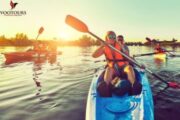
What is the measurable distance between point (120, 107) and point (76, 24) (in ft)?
8.98

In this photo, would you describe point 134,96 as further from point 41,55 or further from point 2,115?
point 41,55

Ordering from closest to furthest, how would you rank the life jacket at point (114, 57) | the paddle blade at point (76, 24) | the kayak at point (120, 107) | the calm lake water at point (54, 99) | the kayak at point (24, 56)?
the kayak at point (120, 107)
the paddle blade at point (76, 24)
the calm lake water at point (54, 99)
the life jacket at point (114, 57)
the kayak at point (24, 56)

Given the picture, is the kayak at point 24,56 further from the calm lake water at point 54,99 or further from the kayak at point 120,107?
the kayak at point 120,107

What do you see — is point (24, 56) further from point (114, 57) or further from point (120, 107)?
point (120, 107)

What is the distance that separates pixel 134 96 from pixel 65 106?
279cm

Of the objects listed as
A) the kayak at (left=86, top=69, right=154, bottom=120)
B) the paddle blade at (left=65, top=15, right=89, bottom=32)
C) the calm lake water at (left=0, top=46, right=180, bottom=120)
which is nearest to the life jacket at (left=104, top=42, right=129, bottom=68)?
the paddle blade at (left=65, top=15, right=89, bottom=32)

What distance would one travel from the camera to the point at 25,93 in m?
10.5

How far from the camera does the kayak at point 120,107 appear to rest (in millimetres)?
5854

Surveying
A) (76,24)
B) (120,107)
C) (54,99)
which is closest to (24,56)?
(54,99)

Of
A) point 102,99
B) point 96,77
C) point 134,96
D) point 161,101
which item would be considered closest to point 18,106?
point 96,77

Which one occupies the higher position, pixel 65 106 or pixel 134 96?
pixel 134 96

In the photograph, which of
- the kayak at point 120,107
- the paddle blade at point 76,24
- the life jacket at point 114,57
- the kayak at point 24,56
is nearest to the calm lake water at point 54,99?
the kayak at point 120,107

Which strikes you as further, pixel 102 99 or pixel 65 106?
pixel 65 106

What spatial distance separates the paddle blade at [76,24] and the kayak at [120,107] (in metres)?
1.87
